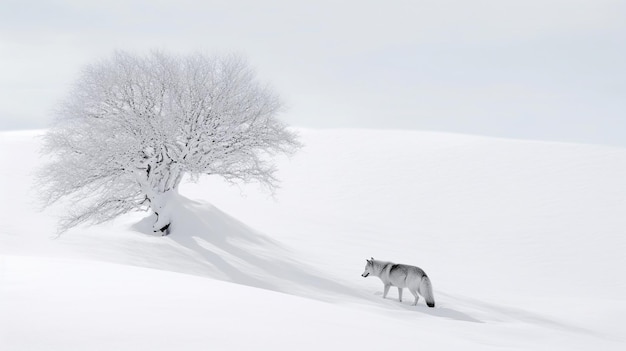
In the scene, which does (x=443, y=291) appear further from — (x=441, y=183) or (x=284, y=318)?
(x=441, y=183)

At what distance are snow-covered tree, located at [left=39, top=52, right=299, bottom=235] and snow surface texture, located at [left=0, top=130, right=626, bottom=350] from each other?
1.45 metres

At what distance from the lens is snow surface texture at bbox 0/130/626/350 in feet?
16.8

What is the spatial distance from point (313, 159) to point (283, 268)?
32.2m

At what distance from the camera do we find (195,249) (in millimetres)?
18312

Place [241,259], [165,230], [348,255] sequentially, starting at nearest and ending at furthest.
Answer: [241,259], [165,230], [348,255]

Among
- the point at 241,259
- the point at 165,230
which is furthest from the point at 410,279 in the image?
the point at 165,230

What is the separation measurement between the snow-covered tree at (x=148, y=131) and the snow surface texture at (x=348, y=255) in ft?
4.77

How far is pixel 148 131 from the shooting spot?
1894 centimetres

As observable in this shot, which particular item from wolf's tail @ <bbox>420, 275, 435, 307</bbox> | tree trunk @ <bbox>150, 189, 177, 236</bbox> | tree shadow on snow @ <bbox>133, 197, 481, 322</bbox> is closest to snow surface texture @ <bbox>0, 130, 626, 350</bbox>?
tree shadow on snow @ <bbox>133, 197, 481, 322</bbox>

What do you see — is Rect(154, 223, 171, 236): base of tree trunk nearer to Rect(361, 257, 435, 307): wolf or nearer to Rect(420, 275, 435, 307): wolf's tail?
Rect(361, 257, 435, 307): wolf

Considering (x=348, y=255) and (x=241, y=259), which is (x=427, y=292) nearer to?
(x=241, y=259)

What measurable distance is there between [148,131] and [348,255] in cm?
997

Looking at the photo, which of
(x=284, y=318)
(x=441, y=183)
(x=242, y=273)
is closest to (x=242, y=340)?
(x=284, y=318)

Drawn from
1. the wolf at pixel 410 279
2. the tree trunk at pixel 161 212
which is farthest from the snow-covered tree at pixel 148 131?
the wolf at pixel 410 279
